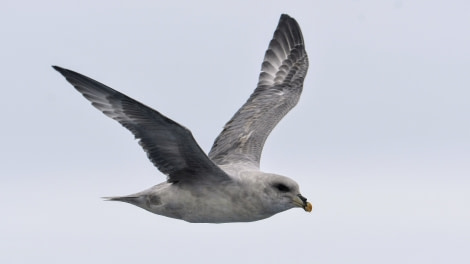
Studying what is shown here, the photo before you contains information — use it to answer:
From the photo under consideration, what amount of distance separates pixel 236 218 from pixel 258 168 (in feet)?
7.67

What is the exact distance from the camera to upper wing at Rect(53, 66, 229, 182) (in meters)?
17.8

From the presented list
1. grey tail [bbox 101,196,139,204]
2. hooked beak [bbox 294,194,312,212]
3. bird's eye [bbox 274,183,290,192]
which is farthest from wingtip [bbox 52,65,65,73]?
hooked beak [bbox 294,194,312,212]

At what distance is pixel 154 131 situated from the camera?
59.6 ft

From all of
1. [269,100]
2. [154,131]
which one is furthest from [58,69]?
[269,100]

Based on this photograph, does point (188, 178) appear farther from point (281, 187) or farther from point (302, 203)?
point (302, 203)

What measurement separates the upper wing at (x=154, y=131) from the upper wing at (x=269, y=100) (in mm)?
2412

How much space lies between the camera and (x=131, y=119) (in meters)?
18.2

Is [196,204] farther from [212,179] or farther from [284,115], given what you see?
[284,115]

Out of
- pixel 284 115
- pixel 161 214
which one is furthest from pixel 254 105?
pixel 161 214

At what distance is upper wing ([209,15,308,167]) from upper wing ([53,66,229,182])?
7.91ft

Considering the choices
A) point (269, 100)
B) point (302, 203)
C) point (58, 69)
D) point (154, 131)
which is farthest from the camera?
point (269, 100)

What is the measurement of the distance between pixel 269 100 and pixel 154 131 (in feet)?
19.7

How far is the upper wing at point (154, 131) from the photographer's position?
17.8 metres

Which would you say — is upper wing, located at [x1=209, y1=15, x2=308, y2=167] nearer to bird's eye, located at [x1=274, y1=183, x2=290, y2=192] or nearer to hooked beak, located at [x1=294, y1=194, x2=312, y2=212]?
bird's eye, located at [x1=274, y1=183, x2=290, y2=192]
